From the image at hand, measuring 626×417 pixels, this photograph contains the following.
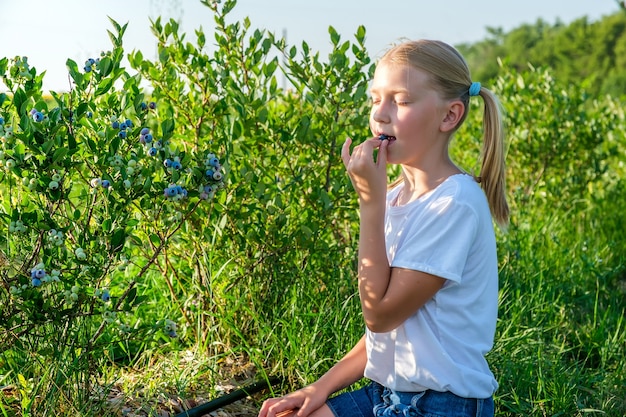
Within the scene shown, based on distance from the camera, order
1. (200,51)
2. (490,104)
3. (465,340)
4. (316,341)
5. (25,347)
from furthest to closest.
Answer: (200,51) → (316,341) → (25,347) → (490,104) → (465,340)

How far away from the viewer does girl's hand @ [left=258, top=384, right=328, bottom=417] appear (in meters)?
2.17

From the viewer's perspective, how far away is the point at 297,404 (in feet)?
7.26

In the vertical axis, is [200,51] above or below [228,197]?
above

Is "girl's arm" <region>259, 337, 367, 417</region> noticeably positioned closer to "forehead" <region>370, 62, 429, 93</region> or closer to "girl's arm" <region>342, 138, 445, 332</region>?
"girl's arm" <region>342, 138, 445, 332</region>

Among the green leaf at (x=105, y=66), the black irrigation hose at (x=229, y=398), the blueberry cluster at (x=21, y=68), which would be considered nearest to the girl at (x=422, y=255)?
the black irrigation hose at (x=229, y=398)

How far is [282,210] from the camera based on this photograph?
312 centimetres

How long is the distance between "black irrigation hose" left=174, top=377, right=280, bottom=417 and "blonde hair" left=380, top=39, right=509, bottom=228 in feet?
3.49

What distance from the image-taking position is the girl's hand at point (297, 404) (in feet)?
7.11

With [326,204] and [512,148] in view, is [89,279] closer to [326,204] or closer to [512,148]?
[326,204]

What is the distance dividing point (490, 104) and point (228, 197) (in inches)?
45.1

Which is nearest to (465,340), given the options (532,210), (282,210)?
(282,210)

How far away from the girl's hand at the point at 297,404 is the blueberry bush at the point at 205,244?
531 mm

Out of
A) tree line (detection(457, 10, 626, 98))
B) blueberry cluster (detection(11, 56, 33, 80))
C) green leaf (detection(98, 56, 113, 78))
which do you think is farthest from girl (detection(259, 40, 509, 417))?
tree line (detection(457, 10, 626, 98))

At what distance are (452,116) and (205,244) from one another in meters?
1.29
